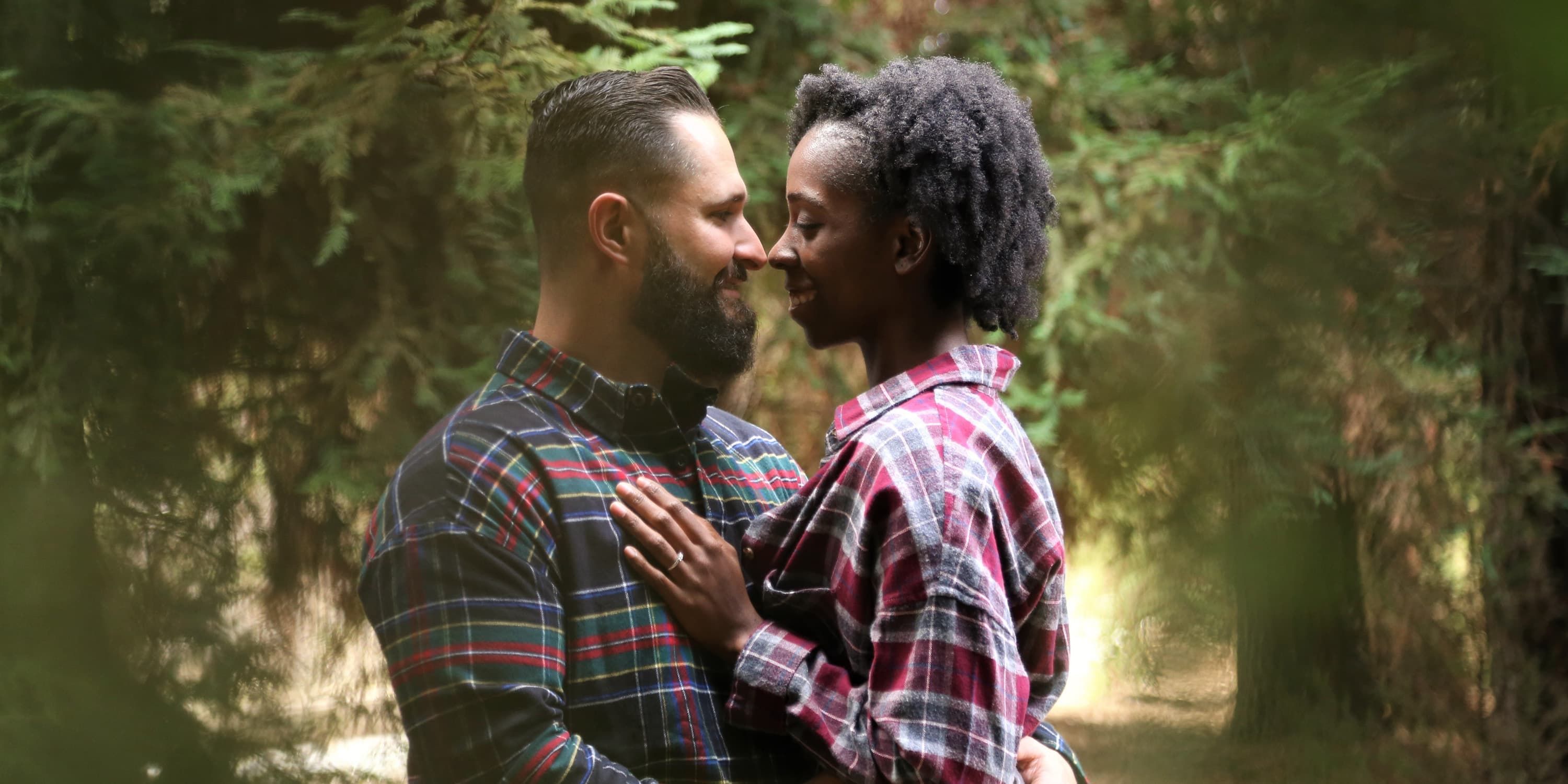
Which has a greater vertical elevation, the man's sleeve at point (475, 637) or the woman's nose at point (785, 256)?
the woman's nose at point (785, 256)

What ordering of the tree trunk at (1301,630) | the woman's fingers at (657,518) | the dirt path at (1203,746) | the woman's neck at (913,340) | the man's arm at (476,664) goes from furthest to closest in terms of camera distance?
the tree trunk at (1301,630)
the dirt path at (1203,746)
the woman's neck at (913,340)
the woman's fingers at (657,518)
the man's arm at (476,664)

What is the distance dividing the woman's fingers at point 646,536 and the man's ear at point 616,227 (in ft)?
0.84

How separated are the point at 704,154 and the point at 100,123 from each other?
60 cm

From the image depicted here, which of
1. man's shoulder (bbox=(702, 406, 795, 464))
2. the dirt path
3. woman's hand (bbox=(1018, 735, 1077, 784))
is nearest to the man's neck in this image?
man's shoulder (bbox=(702, 406, 795, 464))

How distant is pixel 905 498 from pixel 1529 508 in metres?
2.72

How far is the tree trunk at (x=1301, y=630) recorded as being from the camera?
3.07m

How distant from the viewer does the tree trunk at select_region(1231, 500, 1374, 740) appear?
10.1ft

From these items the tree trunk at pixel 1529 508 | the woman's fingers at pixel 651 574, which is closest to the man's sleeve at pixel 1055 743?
the woman's fingers at pixel 651 574

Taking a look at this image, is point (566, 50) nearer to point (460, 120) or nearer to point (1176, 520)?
point (460, 120)

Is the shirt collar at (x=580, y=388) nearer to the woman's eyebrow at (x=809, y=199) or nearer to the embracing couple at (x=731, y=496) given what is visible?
the embracing couple at (x=731, y=496)

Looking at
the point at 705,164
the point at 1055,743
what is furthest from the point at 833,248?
the point at 1055,743

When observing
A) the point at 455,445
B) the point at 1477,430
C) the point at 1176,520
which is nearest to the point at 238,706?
the point at 455,445

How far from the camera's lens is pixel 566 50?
1.72 metres

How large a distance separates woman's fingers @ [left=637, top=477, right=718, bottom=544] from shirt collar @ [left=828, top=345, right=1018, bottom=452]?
0.50 ft
